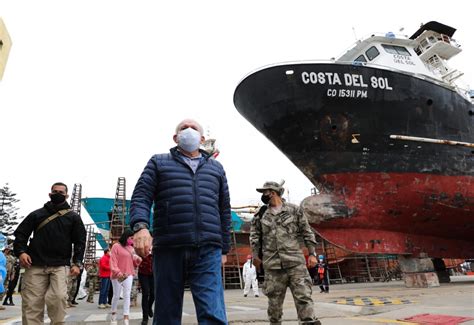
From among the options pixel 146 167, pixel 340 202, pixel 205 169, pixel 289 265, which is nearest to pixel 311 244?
pixel 289 265

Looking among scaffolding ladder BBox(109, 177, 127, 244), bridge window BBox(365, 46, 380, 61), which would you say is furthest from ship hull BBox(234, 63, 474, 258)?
scaffolding ladder BBox(109, 177, 127, 244)

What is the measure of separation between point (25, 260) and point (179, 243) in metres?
2.17

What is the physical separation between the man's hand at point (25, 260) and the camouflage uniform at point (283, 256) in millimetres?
2295

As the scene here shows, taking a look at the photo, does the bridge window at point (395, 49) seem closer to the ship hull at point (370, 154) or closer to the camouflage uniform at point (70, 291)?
the ship hull at point (370, 154)

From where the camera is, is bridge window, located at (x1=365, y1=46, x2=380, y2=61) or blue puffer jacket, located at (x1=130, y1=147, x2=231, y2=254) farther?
bridge window, located at (x1=365, y1=46, x2=380, y2=61)

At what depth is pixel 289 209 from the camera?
4.11m

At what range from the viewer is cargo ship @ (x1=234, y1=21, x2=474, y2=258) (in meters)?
10.8

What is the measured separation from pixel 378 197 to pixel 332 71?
3.87 meters

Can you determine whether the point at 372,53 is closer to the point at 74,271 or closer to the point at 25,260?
the point at 74,271

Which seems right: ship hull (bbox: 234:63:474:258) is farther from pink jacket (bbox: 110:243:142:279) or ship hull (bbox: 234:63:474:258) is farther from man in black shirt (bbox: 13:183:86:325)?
man in black shirt (bbox: 13:183:86:325)

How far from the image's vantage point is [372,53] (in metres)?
14.1

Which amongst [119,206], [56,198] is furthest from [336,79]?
[119,206]

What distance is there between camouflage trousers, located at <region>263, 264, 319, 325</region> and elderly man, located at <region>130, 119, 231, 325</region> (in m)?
1.23

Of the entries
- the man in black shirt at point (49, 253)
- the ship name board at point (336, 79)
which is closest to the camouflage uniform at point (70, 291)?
the man in black shirt at point (49, 253)
